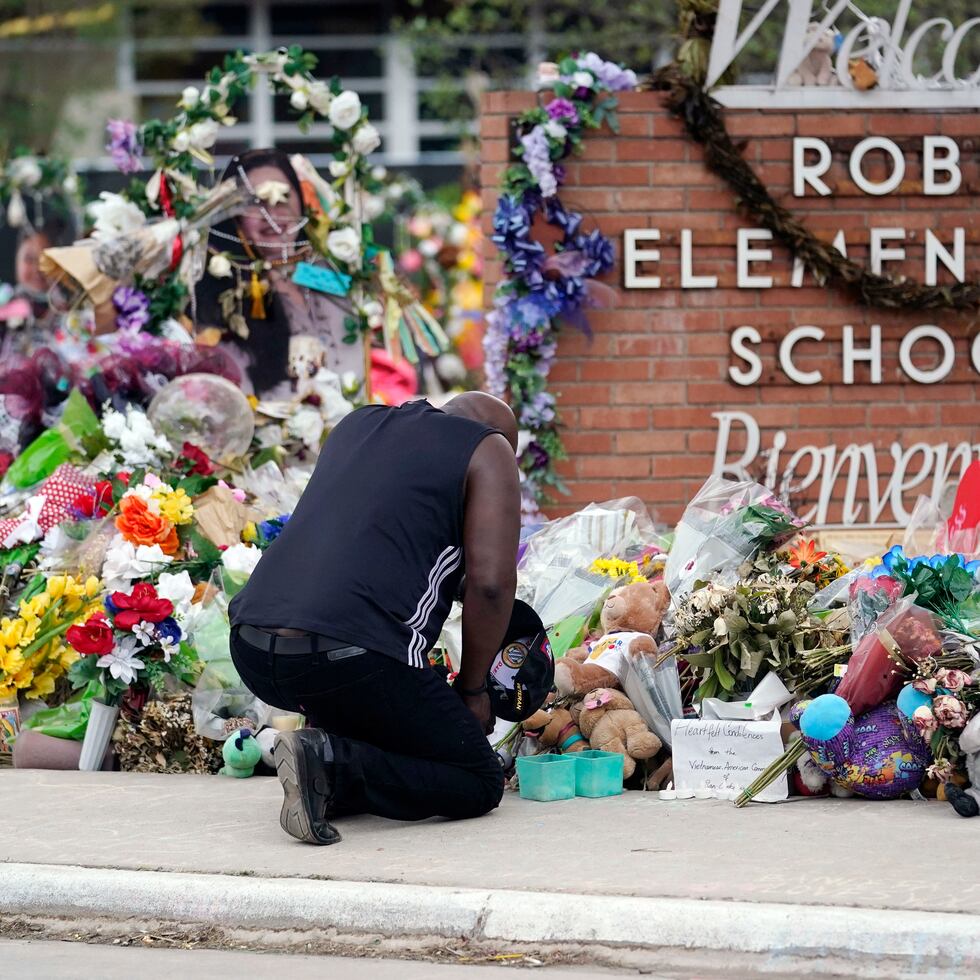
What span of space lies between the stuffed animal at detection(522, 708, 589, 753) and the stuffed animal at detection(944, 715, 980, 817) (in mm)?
1143

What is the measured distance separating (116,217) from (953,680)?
4929mm

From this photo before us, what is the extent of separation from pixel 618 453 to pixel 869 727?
3.18 metres

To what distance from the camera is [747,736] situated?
4.70 m

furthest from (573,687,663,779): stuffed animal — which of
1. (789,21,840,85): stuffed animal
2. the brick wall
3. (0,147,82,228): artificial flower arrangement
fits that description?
(0,147,82,228): artificial flower arrangement

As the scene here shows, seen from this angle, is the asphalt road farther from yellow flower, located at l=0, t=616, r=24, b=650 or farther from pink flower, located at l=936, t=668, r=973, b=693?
yellow flower, located at l=0, t=616, r=24, b=650

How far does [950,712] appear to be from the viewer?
174 inches

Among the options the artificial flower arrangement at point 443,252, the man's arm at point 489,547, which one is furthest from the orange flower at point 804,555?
the artificial flower arrangement at point 443,252

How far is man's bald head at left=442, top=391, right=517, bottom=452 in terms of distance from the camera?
4.59 meters

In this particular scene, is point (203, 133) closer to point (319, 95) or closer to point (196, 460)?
point (319, 95)

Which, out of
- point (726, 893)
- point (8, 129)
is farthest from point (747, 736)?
point (8, 129)

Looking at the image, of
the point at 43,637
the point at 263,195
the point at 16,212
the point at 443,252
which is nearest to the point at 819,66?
the point at 263,195

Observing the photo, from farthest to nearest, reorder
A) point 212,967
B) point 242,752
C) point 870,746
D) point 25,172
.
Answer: point 25,172, point 242,752, point 870,746, point 212,967

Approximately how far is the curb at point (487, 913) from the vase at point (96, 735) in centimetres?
144

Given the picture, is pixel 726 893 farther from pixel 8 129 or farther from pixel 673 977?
pixel 8 129
